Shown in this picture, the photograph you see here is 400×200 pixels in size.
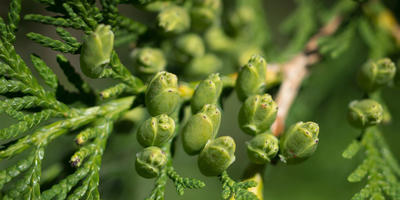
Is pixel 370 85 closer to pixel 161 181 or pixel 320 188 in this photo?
pixel 161 181

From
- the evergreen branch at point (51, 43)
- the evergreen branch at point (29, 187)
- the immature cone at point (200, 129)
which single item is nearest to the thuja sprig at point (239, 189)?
the immature cone at point (200, 129)

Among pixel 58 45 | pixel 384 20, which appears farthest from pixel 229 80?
pixel 384 20

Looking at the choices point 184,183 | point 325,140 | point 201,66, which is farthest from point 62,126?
point 325,140

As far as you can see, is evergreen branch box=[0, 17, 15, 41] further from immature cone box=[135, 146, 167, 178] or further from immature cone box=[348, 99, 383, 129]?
immature cone box=[348, 99, 383, 129]

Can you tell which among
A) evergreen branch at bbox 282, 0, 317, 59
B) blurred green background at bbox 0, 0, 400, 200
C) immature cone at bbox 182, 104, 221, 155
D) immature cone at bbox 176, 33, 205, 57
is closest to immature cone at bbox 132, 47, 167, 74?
immature cone at bbox 176, 33, 205, 57

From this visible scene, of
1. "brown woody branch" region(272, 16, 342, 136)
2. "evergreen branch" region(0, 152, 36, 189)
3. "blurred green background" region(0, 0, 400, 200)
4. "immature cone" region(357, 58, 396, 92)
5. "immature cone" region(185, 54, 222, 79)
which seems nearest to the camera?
"evergreen branch" region(0, 152, 36, 189)

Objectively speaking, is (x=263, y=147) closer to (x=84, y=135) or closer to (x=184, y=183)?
(x=184, y=183)
